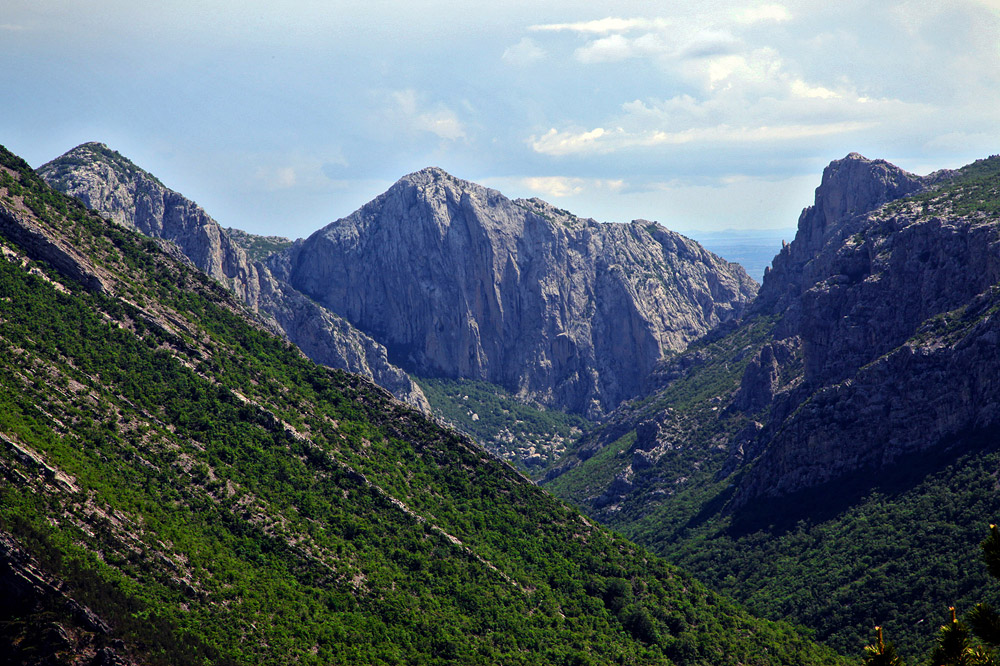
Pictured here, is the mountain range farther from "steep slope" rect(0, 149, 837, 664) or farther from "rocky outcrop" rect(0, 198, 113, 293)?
"steep slope" rect(0, 149, 837, 664)

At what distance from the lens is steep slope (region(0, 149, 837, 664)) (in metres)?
67.6

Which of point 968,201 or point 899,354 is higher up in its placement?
point 968,201

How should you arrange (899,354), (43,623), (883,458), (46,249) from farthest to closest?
1. (899,354)
2. (883,458)
3. (46,249)
4. (43,623)

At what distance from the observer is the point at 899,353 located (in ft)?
526

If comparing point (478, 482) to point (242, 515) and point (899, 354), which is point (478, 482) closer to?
point (242, 515)

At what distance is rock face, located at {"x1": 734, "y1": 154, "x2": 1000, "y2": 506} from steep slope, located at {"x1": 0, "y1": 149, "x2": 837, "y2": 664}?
57492mm

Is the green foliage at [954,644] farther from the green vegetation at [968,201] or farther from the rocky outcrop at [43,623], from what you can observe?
the green vegetation at [968,201]

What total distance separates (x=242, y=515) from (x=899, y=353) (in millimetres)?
130611

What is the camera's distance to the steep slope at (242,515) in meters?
67.6

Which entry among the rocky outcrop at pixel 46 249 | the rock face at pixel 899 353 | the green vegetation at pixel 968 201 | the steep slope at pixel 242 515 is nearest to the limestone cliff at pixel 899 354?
the rock face at pixel 899 353

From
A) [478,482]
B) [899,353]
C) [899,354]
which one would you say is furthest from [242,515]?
[899,353]

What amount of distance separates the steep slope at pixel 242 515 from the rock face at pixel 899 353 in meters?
57.5

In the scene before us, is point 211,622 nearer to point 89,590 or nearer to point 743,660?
point 89,590

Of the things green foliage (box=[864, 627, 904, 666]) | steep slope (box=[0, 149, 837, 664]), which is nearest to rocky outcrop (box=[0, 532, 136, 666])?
steep slope (box=[0, 149, 837, 664])
